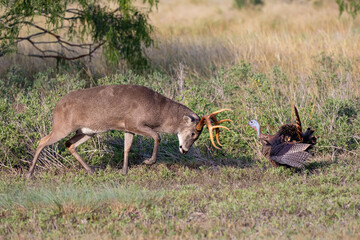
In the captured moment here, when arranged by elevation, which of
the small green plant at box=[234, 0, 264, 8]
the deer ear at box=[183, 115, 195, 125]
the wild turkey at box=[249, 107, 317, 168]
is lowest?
the small green plant at box=[234, 0, 264, 8]

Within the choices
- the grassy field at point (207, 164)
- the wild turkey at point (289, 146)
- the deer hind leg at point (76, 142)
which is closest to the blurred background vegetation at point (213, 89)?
the grassy field at point (207, 164)

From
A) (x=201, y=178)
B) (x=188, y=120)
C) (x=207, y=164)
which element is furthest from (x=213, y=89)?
(x=201, y=178)

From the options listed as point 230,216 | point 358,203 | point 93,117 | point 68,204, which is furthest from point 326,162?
point 68,204

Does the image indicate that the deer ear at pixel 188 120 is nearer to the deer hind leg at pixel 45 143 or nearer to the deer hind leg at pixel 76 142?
the deer hind leg at pixel 76 142

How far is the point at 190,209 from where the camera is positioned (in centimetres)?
623

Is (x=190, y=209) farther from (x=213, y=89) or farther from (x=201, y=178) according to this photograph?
(x=213, y=89)

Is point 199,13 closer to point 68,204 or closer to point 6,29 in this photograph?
point 6,29

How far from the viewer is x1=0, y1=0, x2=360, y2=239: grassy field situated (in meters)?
5.73

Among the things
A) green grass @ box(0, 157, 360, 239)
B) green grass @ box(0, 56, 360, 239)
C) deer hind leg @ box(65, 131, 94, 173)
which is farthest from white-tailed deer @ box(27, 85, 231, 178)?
green grass @ box(0, 157, 360, 239)

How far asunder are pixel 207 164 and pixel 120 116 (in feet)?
5.97

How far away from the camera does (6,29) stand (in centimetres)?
1082

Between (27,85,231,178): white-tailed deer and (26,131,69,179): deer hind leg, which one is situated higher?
(27,85,231,178): white-tailed deer

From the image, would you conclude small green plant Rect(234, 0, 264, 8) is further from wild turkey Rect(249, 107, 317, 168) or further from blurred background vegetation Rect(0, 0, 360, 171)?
wild turkey Rect(249, 107, 317, 168)

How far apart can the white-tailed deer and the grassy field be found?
63cm
